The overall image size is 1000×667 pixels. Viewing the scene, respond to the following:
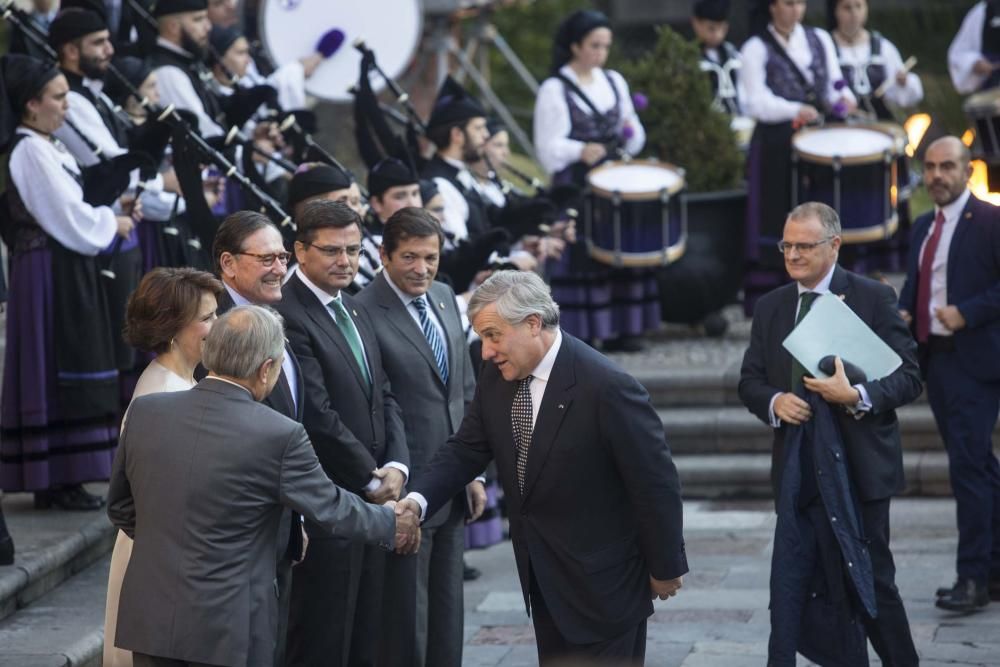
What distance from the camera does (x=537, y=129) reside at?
36.8ft

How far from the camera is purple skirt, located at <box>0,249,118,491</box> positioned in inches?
303

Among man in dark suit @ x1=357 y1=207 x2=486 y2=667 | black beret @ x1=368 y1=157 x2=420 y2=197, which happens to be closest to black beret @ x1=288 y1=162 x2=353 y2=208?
black beret @ x1=368 y1=157 x2=420 y2=197

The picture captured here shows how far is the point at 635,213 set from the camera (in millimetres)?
10805

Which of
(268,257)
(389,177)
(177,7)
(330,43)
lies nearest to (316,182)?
(389,177)

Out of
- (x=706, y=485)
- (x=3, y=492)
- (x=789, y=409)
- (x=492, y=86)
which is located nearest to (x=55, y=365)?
(x=3, y=492)

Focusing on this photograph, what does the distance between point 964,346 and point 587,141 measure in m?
3.98

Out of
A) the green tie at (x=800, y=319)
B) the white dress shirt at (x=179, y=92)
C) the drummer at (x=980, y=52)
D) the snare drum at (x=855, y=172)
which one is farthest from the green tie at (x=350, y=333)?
the drummer at (x=980, y=52)

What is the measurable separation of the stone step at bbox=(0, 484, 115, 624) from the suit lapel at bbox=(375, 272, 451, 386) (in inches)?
69.9

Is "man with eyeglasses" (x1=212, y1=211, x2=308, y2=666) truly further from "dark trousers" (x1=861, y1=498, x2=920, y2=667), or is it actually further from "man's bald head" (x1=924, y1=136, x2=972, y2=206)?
"man's bald head" (x1=924, y1=136, x2=972, y2=206)

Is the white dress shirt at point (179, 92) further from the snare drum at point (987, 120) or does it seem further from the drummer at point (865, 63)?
the snare drum at point (987, 120)

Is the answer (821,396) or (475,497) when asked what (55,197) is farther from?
(821,396)

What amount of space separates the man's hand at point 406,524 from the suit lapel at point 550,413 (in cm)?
42

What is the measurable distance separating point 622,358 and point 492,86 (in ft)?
43.3

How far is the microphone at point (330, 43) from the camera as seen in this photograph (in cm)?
1045
